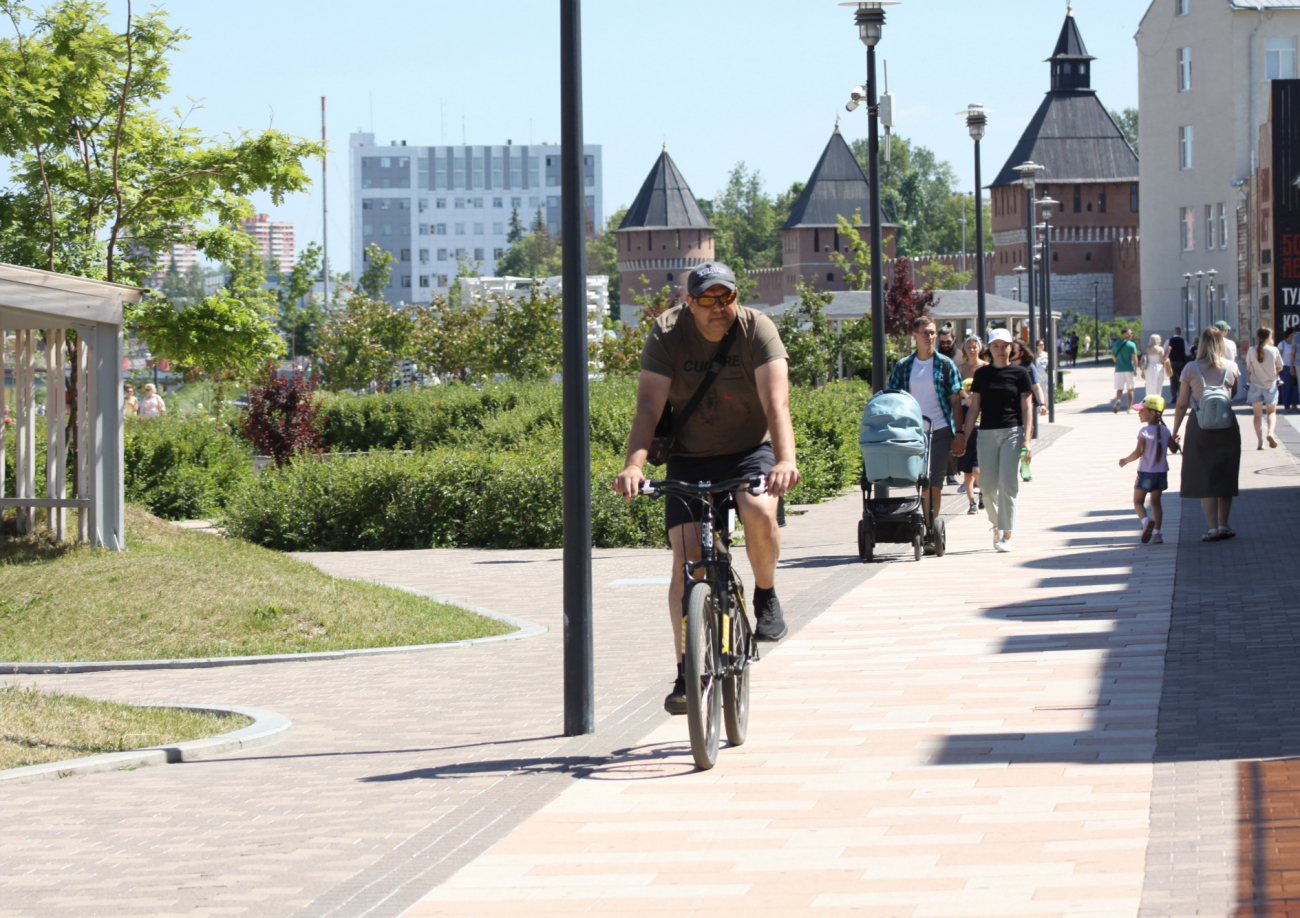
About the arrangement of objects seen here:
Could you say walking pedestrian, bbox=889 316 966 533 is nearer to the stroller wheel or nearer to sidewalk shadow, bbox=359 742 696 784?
the stroller wheel

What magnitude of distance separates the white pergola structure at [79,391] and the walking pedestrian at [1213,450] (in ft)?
26.9

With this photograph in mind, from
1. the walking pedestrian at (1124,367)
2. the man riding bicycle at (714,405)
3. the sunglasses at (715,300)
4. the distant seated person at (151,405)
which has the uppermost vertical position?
the walking pedestrian at (1124,367)

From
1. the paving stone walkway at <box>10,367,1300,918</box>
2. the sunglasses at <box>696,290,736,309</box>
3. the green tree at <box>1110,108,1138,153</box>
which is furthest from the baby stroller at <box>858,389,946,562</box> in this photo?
the green tree at <box>1110,108,1138,153</box>

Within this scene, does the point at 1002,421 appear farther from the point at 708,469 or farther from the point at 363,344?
the point at 363,344

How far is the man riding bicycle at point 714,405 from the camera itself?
6195mm

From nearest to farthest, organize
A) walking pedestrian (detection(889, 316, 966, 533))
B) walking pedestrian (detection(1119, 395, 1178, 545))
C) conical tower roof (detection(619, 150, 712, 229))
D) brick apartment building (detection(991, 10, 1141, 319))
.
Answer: walking pedestrian (detection(1119, 395, 1178, 545)), walking pedestrian (detection(889, 316, 966, 533)), brick apartment building (detection(991, 10, 1141, 319)), conical tower roof (detection(619, 150, 712, 229))

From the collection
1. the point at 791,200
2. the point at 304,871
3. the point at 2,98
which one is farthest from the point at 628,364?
the point at 791,200

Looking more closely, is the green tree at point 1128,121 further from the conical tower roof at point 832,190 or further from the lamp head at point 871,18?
the lamp head at point 871,18

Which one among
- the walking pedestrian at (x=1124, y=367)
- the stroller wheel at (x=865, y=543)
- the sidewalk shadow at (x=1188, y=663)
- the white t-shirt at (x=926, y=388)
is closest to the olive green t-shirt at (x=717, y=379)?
the sidewalk shadow at (x=1188, y=663)

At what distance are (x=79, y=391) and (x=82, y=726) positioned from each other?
7078 millimetres

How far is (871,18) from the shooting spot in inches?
A: 699

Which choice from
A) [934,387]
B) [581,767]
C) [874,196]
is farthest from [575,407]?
[874,196]

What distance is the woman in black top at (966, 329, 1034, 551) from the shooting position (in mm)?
13148

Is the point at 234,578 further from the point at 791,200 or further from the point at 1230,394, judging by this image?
the point at 791,200
